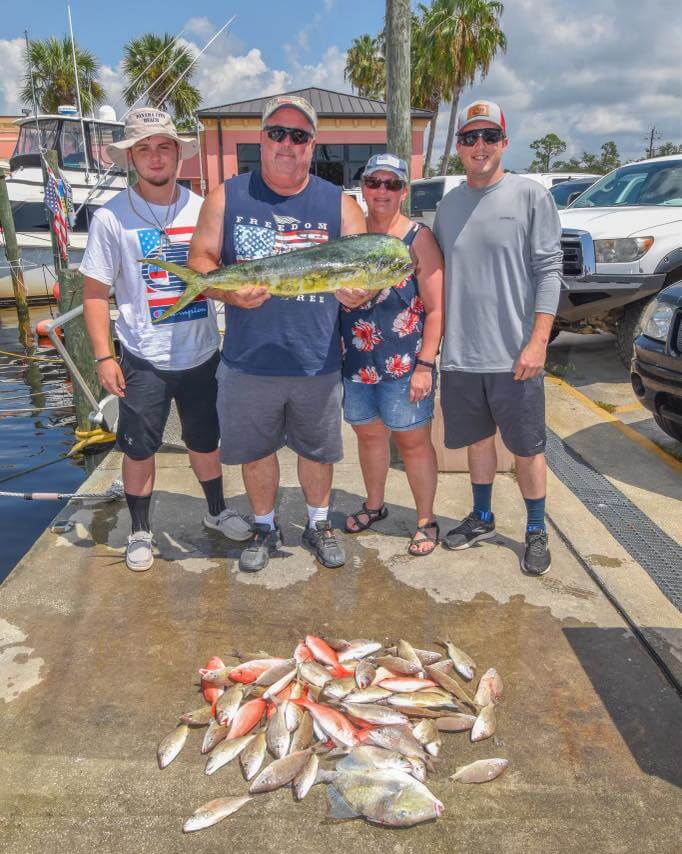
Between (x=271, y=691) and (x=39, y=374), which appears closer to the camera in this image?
(x=271, y=691)

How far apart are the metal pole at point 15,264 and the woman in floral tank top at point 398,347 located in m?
12.2

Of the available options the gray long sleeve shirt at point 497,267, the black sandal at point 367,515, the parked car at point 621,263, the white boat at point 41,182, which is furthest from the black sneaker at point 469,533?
the white boat at point 41,182

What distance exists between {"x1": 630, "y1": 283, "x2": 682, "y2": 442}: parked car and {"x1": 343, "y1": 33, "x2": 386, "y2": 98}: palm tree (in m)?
38.7

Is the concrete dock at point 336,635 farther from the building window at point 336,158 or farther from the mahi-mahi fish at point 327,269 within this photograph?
the building window at point 336,158

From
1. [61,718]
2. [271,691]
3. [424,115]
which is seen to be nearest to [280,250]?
[271,691]

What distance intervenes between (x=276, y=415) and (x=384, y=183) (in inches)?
48.7

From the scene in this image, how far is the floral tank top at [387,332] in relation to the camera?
328cm

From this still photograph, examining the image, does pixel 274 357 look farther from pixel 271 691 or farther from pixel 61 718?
pixel 61 718

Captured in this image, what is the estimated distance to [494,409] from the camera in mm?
3373

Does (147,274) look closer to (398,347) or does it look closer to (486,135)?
(398,347)

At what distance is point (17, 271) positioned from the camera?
15.1m

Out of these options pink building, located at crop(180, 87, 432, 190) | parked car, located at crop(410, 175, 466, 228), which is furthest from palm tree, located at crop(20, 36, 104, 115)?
parked car, located at crop(410, 175, 466, 228)

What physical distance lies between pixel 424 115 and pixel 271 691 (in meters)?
26.4

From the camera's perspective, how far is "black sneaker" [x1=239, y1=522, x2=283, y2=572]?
3455 mm
